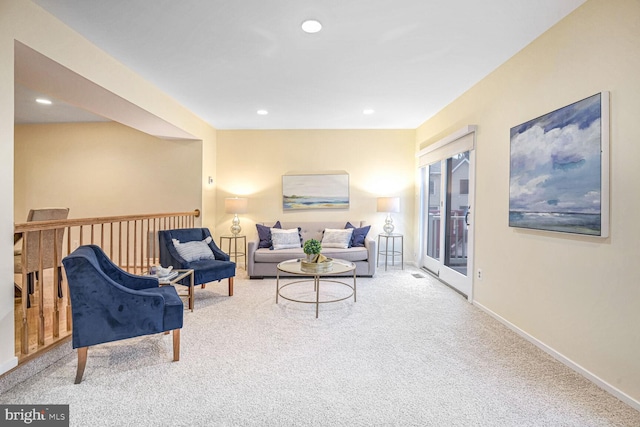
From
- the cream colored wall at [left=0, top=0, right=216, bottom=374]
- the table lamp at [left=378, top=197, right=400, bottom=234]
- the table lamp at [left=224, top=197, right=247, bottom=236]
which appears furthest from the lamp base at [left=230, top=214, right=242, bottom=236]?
the cream colored wall at [left=0, top=0, right=216, bottom=374]

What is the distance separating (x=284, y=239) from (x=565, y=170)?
3664 mm

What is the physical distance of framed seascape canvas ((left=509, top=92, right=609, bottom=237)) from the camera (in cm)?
200

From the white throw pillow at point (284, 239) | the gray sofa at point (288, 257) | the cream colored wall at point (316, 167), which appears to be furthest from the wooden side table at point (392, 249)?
the white throw pillow at point (284, 239)

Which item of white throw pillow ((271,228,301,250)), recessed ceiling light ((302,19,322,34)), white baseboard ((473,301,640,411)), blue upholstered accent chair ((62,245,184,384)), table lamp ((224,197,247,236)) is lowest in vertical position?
white baseboard ((473,301,640,411))

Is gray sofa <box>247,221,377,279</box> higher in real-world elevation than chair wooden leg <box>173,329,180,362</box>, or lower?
higher

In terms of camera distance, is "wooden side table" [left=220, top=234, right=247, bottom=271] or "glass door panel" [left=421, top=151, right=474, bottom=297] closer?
"glass door panel" [left=421, top=151, right=474, bottom=297]

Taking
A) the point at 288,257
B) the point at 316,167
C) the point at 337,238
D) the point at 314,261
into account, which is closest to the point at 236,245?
the point at 288,257

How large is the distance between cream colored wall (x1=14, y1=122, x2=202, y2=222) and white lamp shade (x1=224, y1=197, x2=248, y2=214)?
743mm

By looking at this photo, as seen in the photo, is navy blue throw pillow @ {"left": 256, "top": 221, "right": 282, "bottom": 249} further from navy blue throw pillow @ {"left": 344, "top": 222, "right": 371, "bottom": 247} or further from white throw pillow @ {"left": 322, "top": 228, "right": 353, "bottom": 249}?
navy blue throw pillow @ {"left": 344, "top": 222, "right": 371, "bottom": 247}

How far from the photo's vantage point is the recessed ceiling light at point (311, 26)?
94.7 inches

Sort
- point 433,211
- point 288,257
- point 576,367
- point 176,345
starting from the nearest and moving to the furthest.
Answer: point 576,367, point 176,345, point 288,257, point 433,211

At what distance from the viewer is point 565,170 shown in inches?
88.7

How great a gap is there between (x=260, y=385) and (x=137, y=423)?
2.24 feet

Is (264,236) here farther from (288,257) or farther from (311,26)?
(311,26)
